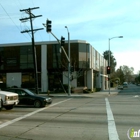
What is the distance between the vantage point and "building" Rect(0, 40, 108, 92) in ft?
148

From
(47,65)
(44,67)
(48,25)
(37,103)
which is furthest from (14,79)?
(37,103)

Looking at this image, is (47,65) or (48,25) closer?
(48,25)

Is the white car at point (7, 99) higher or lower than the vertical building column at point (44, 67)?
lower

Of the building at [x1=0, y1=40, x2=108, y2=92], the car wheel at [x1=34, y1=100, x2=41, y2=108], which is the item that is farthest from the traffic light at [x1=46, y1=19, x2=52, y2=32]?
the building at [x1=0, y1=40, x2=108, y2=92]

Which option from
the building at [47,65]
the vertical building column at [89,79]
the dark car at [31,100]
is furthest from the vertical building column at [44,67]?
the dark car at [31,100]

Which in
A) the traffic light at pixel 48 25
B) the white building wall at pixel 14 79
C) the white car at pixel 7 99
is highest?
the traffic light at pixel 48 25

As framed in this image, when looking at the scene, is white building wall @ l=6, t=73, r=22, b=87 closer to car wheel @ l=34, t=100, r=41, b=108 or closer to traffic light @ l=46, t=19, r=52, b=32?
traffic light @ l=46, t=19, r=52, b=32

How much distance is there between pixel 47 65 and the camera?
1838 inches

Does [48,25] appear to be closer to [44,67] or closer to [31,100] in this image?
[31,100]

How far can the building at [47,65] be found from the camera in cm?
4525

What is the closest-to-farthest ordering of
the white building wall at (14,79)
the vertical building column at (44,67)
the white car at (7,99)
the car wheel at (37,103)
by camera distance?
the white car at (7,99) < the car wheel at (37,103) < the vertical building column at (44,67) < the white building wall at (14,79)

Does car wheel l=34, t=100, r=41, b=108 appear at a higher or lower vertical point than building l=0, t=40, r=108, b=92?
lower

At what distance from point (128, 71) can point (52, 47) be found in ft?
489

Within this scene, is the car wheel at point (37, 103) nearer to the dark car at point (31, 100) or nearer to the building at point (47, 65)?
the dark car at point (31, 100)
